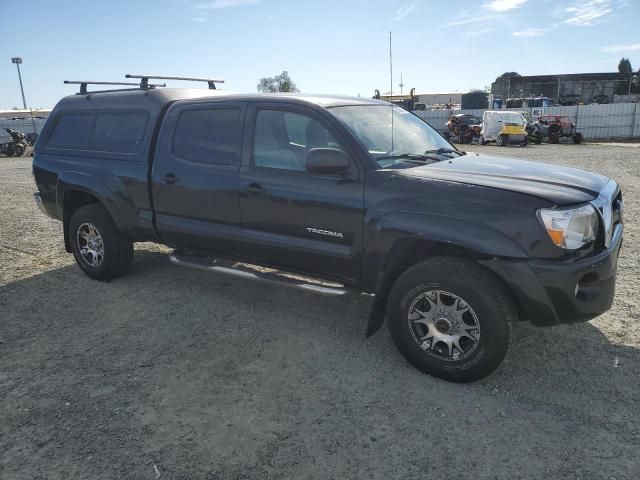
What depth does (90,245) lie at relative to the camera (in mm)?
5277

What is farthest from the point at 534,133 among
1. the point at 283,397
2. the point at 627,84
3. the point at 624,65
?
the point at 624,65

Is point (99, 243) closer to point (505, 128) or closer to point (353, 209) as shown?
point (353, 209)

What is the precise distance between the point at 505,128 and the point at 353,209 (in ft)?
74.6

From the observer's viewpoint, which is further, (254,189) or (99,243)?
(99,243)

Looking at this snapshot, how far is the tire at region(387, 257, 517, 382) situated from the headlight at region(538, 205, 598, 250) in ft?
1.46

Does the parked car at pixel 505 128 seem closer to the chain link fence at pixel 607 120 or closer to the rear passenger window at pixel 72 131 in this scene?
the chain link fence at pixel 607 120

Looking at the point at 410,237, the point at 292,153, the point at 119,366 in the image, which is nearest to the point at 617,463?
the point at 410,237

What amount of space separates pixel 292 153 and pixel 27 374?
94.8 inches

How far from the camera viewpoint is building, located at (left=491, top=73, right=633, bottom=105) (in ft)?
150

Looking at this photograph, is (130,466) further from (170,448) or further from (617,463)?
(617,463)

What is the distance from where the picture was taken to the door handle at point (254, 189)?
3945 millimetres

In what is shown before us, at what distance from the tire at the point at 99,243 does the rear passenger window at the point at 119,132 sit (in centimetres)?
64

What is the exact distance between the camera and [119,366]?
3545mm

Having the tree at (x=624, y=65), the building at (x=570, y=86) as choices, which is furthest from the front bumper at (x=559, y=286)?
the tree at (x=624, y=65)
